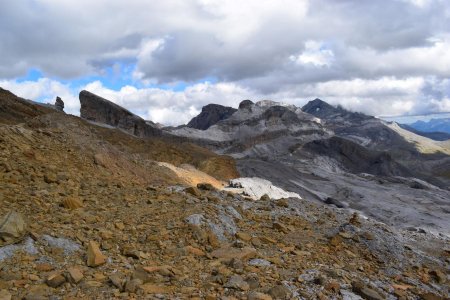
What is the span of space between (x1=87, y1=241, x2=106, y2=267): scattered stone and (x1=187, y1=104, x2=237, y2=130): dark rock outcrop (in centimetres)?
14457

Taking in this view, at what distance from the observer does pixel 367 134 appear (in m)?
168

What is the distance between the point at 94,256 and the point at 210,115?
5935 inches

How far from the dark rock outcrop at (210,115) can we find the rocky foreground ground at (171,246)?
140 m

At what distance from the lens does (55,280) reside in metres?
6.64

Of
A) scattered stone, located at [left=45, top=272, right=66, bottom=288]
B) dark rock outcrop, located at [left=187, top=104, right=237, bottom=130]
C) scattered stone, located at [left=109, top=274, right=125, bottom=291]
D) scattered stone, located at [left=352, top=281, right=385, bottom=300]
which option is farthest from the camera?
dark rock outcrop, located at [left=187, top=104, right=237, bottom=130]

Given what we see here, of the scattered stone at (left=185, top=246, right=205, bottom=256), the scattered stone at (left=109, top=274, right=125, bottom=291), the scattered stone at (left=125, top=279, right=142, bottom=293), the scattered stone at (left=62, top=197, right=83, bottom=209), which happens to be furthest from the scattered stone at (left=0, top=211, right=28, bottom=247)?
the scattered stone at (left=185, top=246, right=205, bottom=256)

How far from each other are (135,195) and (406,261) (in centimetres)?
641

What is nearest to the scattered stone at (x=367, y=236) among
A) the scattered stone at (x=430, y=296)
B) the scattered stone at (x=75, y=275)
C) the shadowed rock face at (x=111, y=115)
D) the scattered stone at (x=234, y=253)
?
the scattered stone at (x=430, y=296)

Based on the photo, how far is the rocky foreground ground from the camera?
23.1 feet

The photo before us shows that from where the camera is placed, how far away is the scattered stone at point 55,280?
6605 millimetres

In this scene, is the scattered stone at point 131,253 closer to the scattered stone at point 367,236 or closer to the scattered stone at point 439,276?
the scattered stone at point 367,236

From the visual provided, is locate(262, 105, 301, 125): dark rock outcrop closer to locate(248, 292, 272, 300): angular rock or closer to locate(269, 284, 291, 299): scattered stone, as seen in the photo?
locate(269, 284, 291, 299): scattered stone

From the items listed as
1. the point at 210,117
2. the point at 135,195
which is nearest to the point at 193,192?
the point at 135,195

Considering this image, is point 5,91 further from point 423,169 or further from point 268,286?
point 423,169
